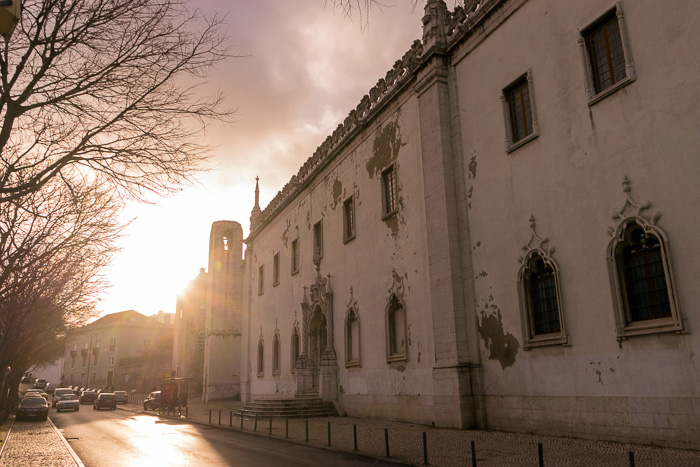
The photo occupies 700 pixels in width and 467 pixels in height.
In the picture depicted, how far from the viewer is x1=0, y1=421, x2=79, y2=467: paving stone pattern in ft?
38.7

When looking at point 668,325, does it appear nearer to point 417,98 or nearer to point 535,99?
point 535,99

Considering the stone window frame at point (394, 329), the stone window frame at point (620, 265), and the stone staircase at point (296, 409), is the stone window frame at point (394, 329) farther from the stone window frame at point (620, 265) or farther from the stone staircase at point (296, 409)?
the stone window frame at point (620, 265)

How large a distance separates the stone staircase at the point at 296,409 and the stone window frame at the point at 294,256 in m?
8.03

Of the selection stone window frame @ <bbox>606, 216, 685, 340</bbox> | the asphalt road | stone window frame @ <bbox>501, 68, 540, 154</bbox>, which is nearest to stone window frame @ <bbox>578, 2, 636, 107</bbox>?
stone window frame @ <bbox>501, 68, 540, 154</bbox>

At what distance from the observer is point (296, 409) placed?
21.0m

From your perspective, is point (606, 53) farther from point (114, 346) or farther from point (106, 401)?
point (114, 346)

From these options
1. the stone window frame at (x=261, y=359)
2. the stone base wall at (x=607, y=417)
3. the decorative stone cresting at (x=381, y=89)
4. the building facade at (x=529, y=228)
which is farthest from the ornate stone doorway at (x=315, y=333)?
the stone base wall at (x=607, y=417)

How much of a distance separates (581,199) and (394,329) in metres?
9.09

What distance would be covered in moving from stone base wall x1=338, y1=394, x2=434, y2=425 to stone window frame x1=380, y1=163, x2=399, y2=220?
21.7 ft

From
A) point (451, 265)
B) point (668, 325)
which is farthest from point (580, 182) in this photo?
point (451, 265)

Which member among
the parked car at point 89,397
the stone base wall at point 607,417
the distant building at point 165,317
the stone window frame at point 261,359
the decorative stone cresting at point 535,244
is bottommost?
the parked car at point 89,397

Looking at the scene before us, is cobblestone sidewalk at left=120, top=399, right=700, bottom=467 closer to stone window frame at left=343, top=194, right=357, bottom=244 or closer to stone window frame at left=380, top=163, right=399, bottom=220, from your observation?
stone window frame at left=380, top=163, right=399, bottom=220

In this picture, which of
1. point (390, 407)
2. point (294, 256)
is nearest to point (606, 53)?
point (390, 407)

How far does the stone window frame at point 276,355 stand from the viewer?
97.9 ft
